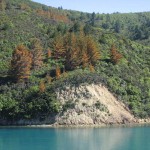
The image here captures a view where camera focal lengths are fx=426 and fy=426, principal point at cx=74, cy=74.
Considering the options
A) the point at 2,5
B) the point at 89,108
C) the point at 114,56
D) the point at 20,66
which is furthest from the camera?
the point at 2,5

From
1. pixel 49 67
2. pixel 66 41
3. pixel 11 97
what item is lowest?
pixel 11 97

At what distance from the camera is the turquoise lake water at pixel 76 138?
81.0 meters

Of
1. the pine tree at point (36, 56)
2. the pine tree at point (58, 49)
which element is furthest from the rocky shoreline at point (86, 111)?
the pine tree at point (58, 49)

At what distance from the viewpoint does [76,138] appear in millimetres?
91875

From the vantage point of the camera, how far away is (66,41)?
137875mm

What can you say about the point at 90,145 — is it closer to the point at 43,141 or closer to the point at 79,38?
the point at 43,141

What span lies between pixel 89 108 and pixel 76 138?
1068 inches

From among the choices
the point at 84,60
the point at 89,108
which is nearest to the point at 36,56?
the point at 84,60

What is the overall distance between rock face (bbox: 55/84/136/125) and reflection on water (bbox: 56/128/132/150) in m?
8.68

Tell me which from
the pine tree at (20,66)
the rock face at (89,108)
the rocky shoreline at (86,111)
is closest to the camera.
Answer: the rocky shoreline at (86,111)

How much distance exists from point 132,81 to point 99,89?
52.2ft

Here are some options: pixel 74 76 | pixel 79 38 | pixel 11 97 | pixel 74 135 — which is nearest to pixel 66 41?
pixel 79 38

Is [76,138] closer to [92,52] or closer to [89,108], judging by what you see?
[89,108]

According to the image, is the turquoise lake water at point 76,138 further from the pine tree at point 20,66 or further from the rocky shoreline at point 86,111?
the pine tree at point 20,66
